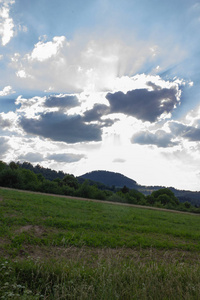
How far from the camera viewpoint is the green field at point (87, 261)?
484cm

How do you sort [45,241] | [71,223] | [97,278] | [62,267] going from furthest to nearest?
[71,223] → [45,241] → [62,267] → [97,278]

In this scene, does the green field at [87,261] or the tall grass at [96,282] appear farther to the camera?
the green field at [87,261]

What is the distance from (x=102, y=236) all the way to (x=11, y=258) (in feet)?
16.2

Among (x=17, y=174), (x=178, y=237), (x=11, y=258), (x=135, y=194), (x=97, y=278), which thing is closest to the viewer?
(x=97, y=278)

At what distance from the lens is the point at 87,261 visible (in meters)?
7.66

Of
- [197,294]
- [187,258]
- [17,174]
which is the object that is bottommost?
[187,258]

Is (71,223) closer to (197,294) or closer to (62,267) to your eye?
(62,267)

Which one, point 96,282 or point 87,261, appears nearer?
point 96,282

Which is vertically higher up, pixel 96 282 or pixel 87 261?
pixel 96 282

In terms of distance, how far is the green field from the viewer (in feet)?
15.9

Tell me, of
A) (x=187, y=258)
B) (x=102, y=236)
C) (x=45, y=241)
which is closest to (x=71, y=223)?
(x=102, y=236)

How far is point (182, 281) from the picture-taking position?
5555mm

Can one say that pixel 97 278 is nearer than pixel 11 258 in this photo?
Yes

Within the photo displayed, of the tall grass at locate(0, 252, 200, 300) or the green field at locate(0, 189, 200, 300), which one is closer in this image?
the tall grass at locate(0, 252, 200, 300)
